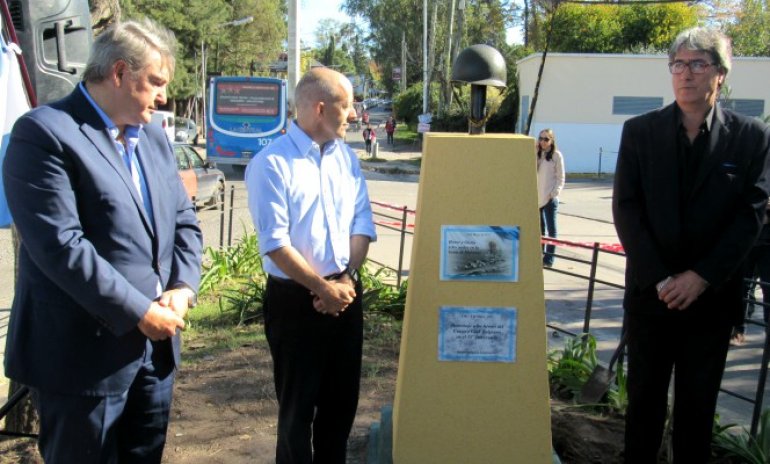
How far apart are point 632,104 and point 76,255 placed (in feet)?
84.3

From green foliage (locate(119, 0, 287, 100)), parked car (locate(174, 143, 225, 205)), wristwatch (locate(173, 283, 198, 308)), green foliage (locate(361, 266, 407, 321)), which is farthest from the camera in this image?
green foliage (locate(119, 0, 287, 100))

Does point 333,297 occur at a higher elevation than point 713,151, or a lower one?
lower

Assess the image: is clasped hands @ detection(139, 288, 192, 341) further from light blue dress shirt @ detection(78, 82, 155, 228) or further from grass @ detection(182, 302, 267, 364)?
grass @ detection(182, 302, 267, 364)

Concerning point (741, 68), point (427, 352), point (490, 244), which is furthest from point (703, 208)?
point (741, 68)

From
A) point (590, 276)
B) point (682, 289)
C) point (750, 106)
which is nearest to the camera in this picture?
point (682, 289)

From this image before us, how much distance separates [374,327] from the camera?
5762 millimetres

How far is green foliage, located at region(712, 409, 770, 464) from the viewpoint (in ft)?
11.2

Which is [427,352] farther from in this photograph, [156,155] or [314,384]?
[156,155]

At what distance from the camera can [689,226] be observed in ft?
9.35

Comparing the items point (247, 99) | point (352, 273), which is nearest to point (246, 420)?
point (352, 273)

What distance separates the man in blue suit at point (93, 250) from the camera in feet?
6.93

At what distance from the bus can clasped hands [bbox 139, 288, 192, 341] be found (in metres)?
21.3

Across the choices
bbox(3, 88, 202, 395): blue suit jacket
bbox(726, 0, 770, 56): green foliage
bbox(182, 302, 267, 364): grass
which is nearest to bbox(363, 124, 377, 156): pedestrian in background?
bbox(726, 0, 770, 56): green foliage

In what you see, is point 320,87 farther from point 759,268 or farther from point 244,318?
point 759,268
